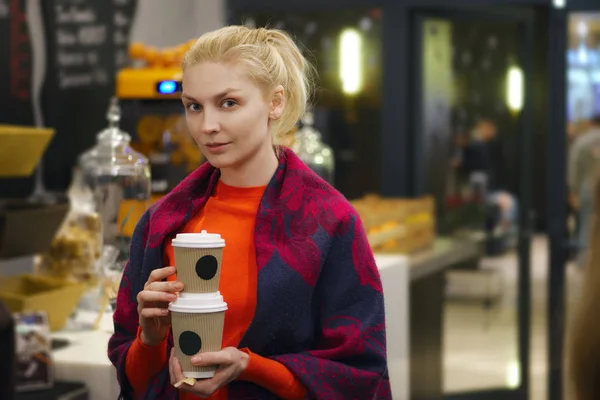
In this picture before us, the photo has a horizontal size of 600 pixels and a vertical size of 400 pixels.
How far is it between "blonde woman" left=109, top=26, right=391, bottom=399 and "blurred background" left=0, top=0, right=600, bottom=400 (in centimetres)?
179

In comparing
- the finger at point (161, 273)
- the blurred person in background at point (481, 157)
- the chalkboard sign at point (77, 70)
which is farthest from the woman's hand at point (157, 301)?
the blurred person in background at point (481, 157)

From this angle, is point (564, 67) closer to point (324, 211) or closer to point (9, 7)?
point (9, 7)

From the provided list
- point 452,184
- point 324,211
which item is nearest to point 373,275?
point 324,211

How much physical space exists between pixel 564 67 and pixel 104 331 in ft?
12.6

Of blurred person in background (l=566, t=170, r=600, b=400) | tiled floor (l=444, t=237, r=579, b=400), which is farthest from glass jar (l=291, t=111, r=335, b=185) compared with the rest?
blurred person in background (l=566, t=170, r=600, b=400)

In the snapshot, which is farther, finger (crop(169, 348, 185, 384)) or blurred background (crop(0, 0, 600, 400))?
blurred background (crop(0, 0, 600, 400))

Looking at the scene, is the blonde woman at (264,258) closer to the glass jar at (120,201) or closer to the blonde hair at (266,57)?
the blonde hair at (266,57)

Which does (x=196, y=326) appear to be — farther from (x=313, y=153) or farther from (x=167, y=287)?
(x=313, y=153)

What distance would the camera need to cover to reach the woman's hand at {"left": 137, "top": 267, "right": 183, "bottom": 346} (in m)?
1.39

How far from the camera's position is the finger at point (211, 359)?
1.37 m

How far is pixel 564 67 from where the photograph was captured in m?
5.84

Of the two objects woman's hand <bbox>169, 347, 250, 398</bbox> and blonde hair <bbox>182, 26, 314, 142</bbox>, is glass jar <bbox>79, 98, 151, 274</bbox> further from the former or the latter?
woman's hand <bbox>169, 347, 250, 398</bbox>

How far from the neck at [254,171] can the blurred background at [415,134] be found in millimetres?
1799

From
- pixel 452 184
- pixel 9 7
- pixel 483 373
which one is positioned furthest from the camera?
pixel 452 184
